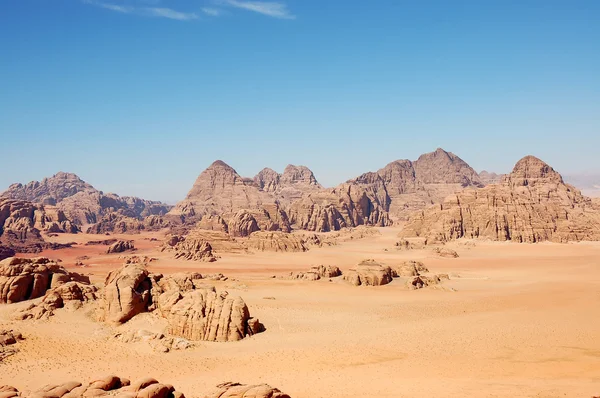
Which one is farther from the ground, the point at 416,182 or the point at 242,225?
the point at 416,182

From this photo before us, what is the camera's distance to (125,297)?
30656mm

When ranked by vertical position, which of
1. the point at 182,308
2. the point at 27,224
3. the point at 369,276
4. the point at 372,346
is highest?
the point at 27,224

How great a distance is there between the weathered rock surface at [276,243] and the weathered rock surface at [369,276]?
32.7 metres

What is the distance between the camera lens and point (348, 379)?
810 inches

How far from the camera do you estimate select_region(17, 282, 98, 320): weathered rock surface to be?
30.4 metres

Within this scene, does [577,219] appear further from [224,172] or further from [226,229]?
[224,172]

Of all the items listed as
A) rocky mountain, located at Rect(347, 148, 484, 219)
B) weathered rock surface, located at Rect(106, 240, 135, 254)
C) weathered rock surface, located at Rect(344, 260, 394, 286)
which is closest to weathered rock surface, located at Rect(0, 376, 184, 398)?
weathered rock surface, located at Rect(344, 260, 394, 286)

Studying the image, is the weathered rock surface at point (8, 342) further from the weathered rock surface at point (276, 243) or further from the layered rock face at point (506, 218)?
the layered rock face at point (506, 218)

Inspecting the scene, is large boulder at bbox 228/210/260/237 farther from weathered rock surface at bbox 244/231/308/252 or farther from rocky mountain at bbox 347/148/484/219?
rocky mountain at bbox 347/148/484/219

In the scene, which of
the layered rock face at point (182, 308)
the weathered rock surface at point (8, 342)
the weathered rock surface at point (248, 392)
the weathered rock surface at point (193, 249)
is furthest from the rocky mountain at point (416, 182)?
the weathered rock surface at point (248, 392)

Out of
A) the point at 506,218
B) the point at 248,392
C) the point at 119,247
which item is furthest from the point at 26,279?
the point at 506,218

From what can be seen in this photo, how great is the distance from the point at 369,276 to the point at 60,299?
30.6 meters

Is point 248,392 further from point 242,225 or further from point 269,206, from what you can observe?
point 269,206

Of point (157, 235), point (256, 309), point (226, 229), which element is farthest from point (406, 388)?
point (157, 235)
